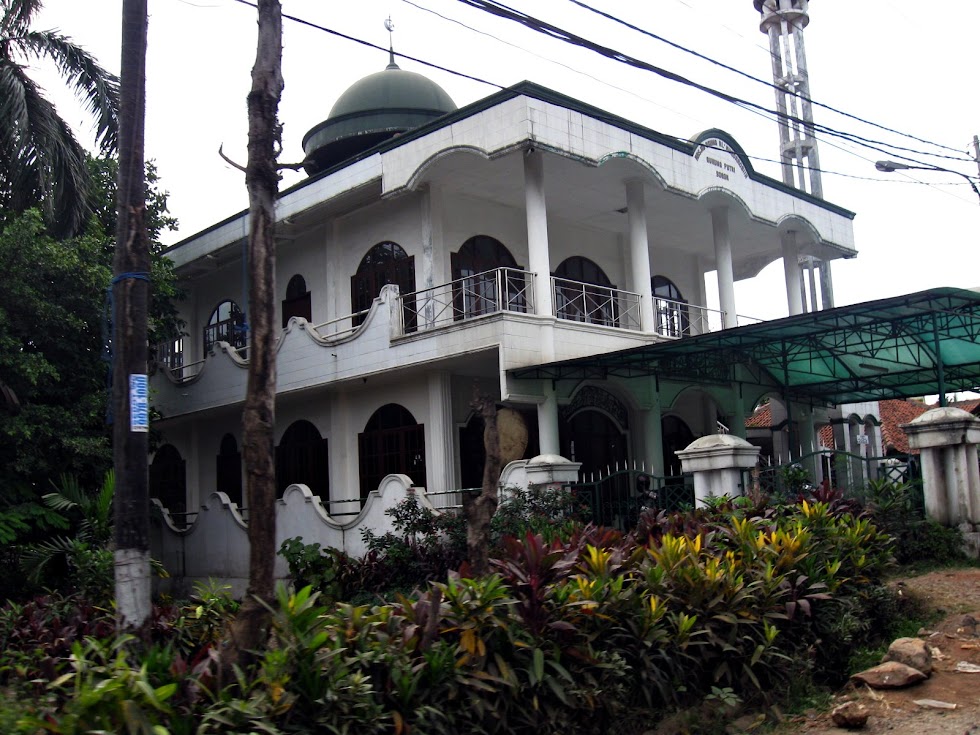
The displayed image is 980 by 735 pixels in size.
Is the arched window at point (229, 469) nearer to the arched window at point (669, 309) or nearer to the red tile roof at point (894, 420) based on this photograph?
the arched window at point (669, 309)

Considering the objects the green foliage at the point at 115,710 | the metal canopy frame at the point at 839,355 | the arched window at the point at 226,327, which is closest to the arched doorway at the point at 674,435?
the metal canopy frame at the point at 839,355

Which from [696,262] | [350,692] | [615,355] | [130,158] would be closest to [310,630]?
[350,692]

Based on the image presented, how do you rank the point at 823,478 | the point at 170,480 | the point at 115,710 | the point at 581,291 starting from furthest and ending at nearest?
the point at 170,480 < the point at 581,291 < the point at 823,478 < the point at 115,710

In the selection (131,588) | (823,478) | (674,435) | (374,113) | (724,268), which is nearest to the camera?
(131,588)

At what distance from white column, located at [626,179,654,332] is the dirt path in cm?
896

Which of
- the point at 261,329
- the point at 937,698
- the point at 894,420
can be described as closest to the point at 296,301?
the point at 261,329

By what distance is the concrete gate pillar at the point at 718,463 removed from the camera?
12266mm

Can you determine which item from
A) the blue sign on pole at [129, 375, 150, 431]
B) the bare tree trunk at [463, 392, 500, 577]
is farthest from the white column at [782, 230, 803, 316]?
the blue sign on pole at [129, 375, 150, 431]

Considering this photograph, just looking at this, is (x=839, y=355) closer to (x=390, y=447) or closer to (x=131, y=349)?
(x=390, y=447)

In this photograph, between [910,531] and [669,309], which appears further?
[669,309]

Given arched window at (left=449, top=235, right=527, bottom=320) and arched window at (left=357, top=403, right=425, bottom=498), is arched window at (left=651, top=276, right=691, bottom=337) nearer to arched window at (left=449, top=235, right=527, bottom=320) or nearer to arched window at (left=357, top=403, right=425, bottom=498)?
arched window at (left=449, top=235, right=527, bottom=320)

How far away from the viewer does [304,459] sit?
68.5ft

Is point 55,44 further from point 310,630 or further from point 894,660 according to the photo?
point 894,660

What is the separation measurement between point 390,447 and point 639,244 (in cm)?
608
